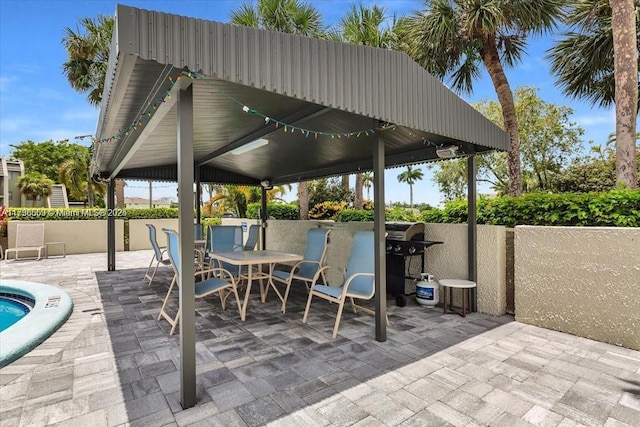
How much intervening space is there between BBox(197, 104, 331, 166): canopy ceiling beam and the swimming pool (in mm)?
3368

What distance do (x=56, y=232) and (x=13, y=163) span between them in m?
Answer: 15.7

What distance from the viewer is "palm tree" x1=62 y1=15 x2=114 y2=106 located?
10.7m

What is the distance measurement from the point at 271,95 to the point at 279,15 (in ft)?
26.8

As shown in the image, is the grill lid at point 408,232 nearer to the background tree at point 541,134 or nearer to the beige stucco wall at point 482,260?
the beige stucco wall at point 482,260

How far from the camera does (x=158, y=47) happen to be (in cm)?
204

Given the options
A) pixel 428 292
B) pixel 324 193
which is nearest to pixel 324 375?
pixel 428 292

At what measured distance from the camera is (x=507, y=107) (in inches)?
309

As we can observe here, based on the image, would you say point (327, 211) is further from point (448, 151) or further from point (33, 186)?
point (33, 186)

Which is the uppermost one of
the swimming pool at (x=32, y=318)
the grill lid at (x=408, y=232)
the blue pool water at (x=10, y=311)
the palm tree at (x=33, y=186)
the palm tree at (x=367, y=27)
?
the palm tree at (x=367, y=27)

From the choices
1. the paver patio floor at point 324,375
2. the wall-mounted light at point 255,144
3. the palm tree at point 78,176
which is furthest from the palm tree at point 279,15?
the palm tree at point 78,176

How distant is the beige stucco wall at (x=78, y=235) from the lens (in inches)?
442

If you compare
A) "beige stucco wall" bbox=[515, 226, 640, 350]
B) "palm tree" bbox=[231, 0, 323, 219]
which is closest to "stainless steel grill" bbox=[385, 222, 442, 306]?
"beige stucco wall" bbox=[515, 226, 640, 350]

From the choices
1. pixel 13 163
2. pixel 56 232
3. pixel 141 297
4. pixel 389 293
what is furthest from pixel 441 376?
pixel 13 163

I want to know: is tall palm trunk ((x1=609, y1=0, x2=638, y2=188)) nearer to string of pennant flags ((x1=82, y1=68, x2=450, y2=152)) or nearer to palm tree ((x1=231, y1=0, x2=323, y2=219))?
string of pennant flags ((x1=82, y1=68, x2=450, y2=152))
